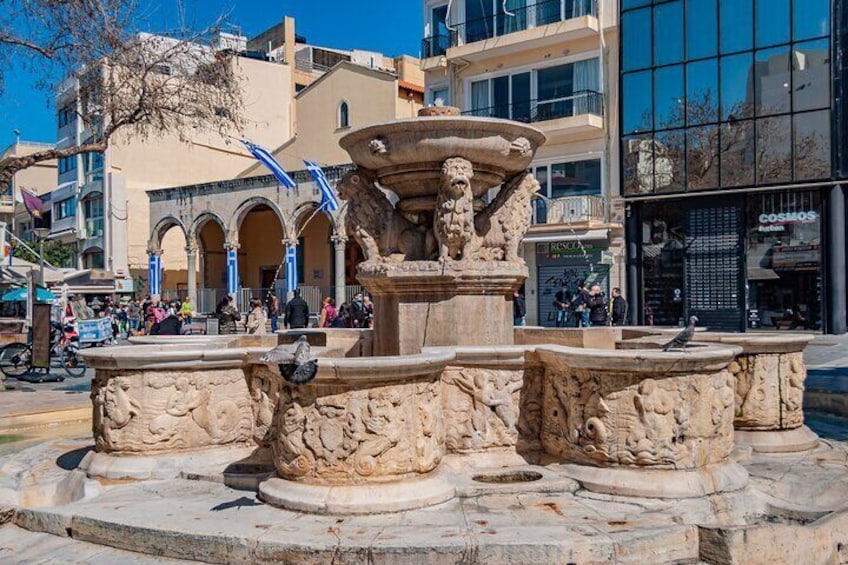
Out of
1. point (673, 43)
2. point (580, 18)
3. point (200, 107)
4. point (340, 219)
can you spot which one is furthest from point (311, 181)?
point (200, 107)

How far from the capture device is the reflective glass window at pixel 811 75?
939 inches

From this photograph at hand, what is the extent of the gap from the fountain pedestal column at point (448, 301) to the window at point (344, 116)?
32.2 metres

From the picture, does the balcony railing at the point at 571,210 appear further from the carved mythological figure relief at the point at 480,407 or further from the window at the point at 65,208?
the window at the point at 65,208

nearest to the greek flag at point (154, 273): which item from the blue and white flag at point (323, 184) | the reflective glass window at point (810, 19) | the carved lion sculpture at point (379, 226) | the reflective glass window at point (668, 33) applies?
the blue and white flag at point (323, 184)

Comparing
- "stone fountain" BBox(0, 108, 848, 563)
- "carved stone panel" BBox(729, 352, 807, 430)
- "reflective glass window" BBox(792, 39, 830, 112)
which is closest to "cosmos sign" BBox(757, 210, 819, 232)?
"reflective glass window" BBox(792, 39, 830, 112)

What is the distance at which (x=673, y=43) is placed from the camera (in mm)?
26469

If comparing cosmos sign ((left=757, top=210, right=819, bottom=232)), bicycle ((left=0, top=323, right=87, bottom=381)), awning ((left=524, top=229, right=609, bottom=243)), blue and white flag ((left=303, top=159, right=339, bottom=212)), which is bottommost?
bicycle ((left=0, top=323, right=87, bottom=381))

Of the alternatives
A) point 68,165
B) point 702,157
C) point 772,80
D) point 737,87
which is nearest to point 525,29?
point 737,87

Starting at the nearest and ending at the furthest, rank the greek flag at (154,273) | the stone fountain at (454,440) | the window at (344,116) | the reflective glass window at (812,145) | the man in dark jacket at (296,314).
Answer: the stone fountain at (454,440) → the man in dark jacket at (296,314) → the reflective glass window at (812,145) → the window at (344,116) → the greek flag at (154,273)

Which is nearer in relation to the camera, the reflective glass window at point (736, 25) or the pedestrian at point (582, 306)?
the pedestrian at point (582, 306)

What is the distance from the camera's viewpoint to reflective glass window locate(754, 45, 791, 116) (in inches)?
962

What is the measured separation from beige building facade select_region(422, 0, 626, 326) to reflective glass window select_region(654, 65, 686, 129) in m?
1.66

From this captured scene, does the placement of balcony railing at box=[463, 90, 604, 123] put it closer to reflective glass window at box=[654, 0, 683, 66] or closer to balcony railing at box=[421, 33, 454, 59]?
reflective glass window at box=[654, 0, 683, 66]

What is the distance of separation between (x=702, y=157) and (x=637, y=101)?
303 centimetres
